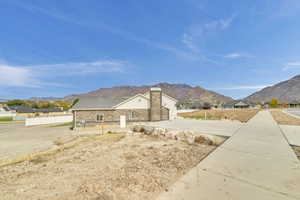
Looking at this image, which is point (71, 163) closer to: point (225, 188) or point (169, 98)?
point (225, 188)

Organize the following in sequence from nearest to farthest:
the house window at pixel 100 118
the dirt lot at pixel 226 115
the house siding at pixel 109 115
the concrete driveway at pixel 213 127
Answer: the concrete driveway at pixel 213 127, the house siding at pixel 109 115, the house window at pixel 100 118, the dirt lot at pixel 226 115

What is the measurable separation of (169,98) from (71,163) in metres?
20.5

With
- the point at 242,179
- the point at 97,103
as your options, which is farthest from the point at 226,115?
the point at 242,179

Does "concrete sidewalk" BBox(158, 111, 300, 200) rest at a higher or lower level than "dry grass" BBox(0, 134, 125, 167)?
higher

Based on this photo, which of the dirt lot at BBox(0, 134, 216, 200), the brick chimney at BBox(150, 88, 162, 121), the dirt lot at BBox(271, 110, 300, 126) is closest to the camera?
the dirt lot at BBox(0, 134, 216, 200)

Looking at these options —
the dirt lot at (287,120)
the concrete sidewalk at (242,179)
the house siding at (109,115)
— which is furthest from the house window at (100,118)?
the dirt lot at (287,120)

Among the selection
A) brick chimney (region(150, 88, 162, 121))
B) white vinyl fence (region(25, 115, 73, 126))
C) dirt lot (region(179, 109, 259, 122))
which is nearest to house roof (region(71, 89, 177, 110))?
brick chimney (region(150, 88, 162, 121))

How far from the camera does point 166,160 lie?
5551mm

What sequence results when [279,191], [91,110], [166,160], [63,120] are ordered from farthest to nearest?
[63,120] → [91,110] → [166,160] → [279,191]

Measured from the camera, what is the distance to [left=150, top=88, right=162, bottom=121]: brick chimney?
71.5 ft

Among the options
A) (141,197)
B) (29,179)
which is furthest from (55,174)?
(141,197)

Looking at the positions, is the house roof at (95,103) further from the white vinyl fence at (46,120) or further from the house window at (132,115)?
the white vinyl fence at (46,120)

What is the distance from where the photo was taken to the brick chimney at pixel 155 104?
71.5ft

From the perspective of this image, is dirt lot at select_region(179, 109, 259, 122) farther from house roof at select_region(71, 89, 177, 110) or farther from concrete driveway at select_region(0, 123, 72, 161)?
concrete driveway at select_region(0, 123, 72, 161)
